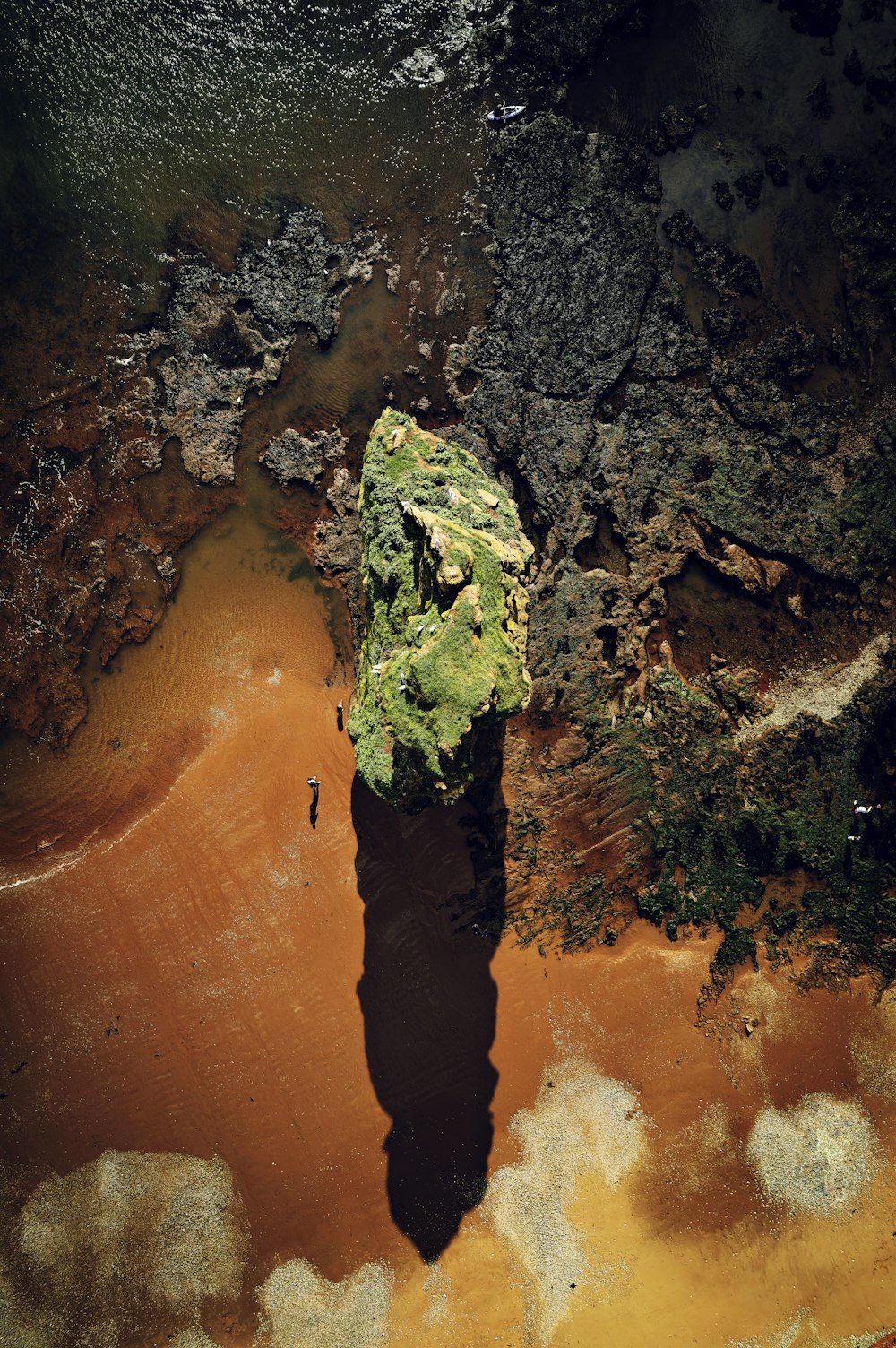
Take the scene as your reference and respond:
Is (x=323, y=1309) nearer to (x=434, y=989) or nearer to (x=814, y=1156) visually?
(x=434, y=989)

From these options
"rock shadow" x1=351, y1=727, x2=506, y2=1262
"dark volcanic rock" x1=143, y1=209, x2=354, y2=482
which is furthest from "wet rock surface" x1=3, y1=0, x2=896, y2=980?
"dark volcanic rock" x1=143, y1=209, x2=354, y2=482

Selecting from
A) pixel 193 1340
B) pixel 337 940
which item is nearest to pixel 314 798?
pixel 337 940

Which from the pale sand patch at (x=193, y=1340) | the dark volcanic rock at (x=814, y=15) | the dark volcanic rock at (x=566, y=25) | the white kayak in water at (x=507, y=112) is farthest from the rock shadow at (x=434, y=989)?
the dark volcanic rock at (x=814, y=15)

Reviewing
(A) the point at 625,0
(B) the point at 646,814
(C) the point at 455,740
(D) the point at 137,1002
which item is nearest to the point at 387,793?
(C) the point at 455,740

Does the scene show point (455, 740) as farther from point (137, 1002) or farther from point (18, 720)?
point (18, 720)

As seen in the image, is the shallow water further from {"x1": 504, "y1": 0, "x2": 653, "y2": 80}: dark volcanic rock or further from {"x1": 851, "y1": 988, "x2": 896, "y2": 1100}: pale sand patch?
{"x1": 504, "y1": 0, "x2": 653, "y2": 80}: dark volcanic rock

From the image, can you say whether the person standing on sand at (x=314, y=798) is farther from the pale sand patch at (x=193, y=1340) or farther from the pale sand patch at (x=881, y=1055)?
the pale sand patch at (x=881, y=1055)

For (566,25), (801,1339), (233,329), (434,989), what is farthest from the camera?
(233,329)

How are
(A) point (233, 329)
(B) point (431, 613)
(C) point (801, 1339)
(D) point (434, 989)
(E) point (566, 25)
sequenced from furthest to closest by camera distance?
(A) point (233, 329), (E) point (566, 25), (D) point (434, 989), (C) point (801, 1339), (B) point (431, 613)
